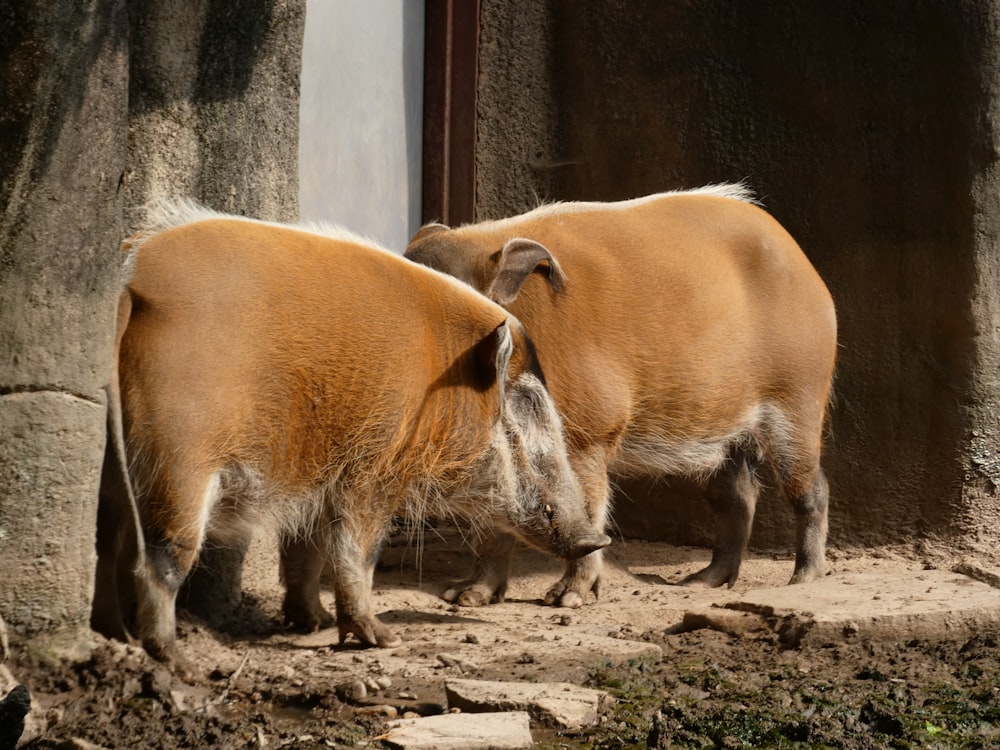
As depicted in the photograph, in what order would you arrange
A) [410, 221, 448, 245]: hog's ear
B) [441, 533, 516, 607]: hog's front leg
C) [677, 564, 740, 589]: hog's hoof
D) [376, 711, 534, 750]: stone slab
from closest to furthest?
[376, 711, 534, 750]: stone slab < [441, 533, 516, 607]: hog's front leg < [410, 221, 448, 245]: hog's ear < [677, 564, 740, 589]: hog's hoof

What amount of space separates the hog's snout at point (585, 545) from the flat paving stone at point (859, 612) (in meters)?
0.41

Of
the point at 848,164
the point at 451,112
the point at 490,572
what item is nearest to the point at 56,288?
the point at 490,572

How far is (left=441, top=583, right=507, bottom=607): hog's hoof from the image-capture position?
5594 mm

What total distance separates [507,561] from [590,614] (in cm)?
52

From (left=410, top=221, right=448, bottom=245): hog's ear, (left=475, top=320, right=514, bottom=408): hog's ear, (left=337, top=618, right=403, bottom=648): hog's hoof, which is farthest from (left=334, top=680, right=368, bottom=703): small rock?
(left=410, top=221, right=448, bottom=245): hog's ear

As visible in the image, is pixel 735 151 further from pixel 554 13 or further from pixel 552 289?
pixel 552 289

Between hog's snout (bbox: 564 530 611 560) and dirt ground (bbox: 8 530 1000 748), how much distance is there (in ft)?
0.89

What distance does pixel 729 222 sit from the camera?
19.8 ft

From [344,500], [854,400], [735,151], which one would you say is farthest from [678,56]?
[344,500]

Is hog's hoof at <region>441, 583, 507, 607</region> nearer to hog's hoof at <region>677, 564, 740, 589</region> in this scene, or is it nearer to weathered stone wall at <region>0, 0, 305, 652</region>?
hog's hoof at <region>677, 564, 740, 589</region>

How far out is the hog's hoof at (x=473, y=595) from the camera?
18.4ft

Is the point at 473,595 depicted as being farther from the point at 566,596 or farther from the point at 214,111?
the point at 214,111

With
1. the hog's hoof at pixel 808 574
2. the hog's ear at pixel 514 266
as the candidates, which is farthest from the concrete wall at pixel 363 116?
the hog's hoof at pixel 808 574

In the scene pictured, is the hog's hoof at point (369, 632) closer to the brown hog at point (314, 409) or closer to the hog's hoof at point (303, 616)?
the brown hog at point (314, 409)
